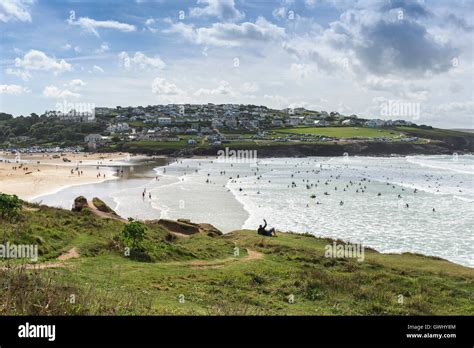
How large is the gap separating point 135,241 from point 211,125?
177 meters

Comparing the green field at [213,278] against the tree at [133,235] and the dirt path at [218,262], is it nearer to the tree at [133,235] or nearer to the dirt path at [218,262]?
the dirt path at [218,262]

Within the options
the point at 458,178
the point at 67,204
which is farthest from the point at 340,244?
the point at 458,178

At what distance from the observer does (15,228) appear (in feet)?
62.5

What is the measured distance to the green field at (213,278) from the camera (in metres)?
9.36

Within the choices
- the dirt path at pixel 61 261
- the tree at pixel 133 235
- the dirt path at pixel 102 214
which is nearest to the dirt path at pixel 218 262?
the tree at pixel 133 235

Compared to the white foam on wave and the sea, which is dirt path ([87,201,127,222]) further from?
the white foam on wave

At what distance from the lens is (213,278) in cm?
1681

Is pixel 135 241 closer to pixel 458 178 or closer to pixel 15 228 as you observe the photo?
pixel 15 228

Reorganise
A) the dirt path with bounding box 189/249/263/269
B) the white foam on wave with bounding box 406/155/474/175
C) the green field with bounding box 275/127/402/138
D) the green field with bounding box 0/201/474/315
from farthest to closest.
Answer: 1. the green field with bounding box 275/127/402/138
2. the white foam on wave with bounding box 406/155/474/175
3. the dirt path with bounding box 189/249/263/269
4. the green field with bounding box 0/201/474/315

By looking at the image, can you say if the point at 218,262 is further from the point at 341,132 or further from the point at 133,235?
the point at 341,132

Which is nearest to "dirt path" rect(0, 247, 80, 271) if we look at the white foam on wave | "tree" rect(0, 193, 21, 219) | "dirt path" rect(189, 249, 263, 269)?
"dirt path" rect(189, 249, 263, 269)

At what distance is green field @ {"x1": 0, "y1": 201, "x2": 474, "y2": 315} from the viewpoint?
9359 mm

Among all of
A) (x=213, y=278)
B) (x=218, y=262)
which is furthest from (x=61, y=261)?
(x=218, y=262)
